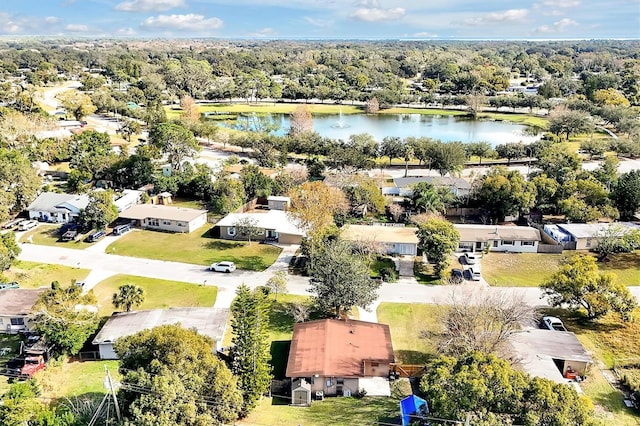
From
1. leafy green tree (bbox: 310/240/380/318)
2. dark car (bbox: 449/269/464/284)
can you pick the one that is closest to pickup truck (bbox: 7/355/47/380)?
leafy green tree (bbox: 310/240/380/318)

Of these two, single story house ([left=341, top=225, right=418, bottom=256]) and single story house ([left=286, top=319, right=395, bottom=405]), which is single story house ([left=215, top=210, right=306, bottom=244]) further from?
single story house ([left=286, top=319, right=395, bottom=405])

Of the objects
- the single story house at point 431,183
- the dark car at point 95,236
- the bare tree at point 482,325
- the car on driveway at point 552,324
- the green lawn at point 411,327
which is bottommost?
the green lawn at point 411,327

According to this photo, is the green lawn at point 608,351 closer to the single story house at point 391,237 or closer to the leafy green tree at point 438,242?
the leafy green tree at point 438,242

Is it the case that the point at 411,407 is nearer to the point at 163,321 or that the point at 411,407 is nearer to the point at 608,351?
the point at 608,351

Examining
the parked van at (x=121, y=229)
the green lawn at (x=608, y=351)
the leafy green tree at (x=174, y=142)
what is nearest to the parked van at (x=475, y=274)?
the green lawn at (x=608, y=351)

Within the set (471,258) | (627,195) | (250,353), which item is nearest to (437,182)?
(471,258)
